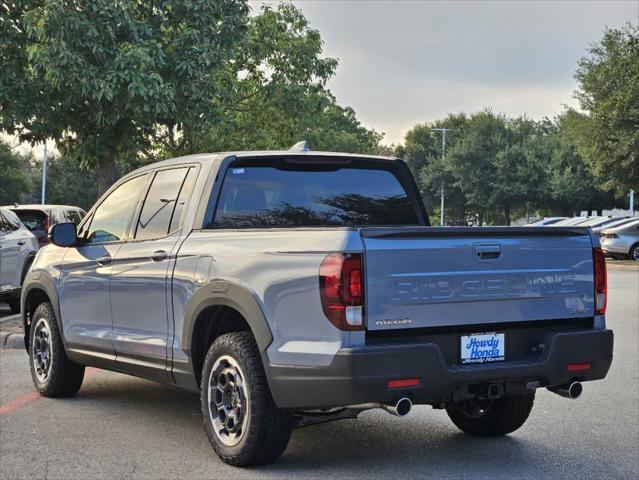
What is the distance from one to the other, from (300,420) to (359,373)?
0.87m

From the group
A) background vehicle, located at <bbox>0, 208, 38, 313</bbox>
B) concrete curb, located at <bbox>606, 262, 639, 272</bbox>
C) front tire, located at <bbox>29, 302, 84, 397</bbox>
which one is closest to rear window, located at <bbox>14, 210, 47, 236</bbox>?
background vehicle, located at <bbox>0, 208, 38, 313</bbox>

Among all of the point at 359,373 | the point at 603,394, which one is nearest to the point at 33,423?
the point at 359,373

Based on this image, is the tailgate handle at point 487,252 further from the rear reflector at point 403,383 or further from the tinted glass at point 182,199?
the tinted glass at point 182,199

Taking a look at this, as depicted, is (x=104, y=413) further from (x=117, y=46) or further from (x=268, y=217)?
(x=117, y=46)

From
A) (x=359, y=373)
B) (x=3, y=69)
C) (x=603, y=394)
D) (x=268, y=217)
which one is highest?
(x=3, y=69)

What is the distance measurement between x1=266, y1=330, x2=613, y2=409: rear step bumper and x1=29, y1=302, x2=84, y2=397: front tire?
303 centimetres

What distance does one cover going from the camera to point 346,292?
4598mm

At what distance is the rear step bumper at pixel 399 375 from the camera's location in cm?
459

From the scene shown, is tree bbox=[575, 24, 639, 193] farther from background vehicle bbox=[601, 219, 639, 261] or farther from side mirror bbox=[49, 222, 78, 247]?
side mirror bbox=[49, 222, 78, 247]

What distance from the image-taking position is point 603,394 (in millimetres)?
7770

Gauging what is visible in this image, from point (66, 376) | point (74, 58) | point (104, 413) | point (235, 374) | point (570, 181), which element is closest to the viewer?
point (235, 374)

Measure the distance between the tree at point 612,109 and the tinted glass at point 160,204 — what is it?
2697 cm

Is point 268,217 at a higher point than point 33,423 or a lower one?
higher

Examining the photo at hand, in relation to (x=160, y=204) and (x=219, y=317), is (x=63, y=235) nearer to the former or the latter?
(x=160, y=204)
